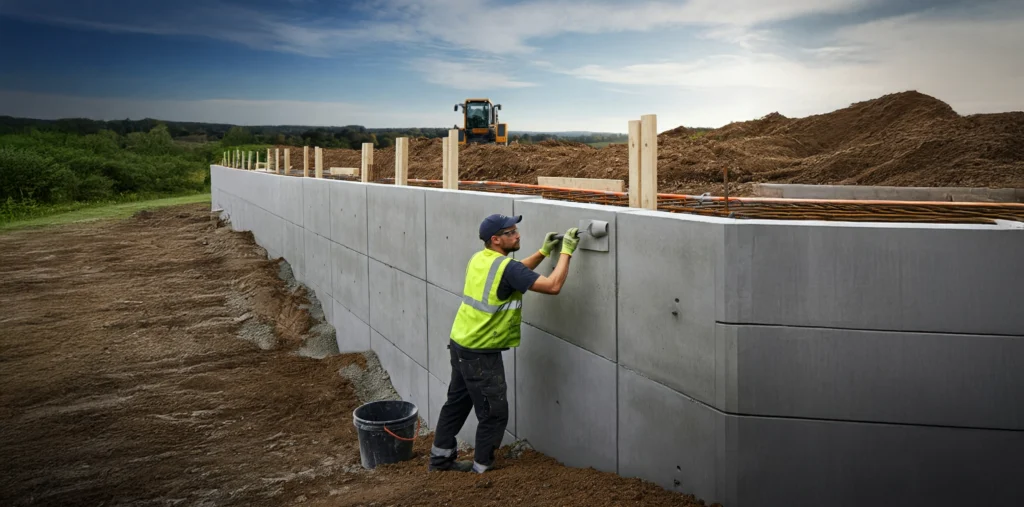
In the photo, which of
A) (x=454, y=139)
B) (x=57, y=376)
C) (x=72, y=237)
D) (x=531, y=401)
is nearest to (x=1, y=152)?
(x=72, y=237)

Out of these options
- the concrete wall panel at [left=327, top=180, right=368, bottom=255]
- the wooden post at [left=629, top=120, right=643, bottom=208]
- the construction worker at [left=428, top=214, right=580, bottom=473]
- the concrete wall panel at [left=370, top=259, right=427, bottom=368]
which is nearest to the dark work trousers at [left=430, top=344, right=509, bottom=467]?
the construction worker at [left=428, top=214, right=580, bottom=473]

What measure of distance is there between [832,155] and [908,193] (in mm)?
5114

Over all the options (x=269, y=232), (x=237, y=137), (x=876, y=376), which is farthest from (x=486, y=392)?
(x=237, y=137)

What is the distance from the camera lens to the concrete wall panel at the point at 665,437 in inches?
173

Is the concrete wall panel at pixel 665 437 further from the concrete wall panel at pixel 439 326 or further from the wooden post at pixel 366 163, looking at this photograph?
the wooden post at pixel 366 163

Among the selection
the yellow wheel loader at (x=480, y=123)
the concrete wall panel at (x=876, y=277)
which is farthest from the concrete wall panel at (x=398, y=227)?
the yellow wheel loader at (x=480, y=123)

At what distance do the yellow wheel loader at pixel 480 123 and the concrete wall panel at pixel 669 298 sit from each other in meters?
31.5

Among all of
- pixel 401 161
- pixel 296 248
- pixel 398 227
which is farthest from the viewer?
pixel 296 248

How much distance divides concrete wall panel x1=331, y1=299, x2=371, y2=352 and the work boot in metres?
5.21

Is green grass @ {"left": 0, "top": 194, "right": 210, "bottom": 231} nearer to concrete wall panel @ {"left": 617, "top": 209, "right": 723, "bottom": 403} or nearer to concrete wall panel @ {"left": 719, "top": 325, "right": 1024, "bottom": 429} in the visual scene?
concrete wall panel @ {"left": 617, "top": 209, "right": 723, "bottom": 403}

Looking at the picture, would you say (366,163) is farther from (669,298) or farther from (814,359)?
(814,359)

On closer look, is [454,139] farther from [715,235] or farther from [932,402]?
[932,402]

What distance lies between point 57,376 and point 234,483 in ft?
18.5

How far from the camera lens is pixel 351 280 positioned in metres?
12.3
